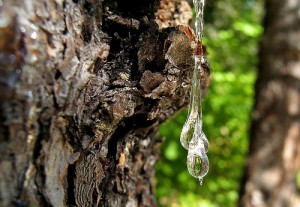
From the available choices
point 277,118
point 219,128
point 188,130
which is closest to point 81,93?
point 188,130

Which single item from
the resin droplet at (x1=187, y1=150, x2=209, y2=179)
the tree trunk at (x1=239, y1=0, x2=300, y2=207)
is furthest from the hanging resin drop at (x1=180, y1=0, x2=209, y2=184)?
the tree trunk at (x1=239, y1=0, x2=300, y2=207)

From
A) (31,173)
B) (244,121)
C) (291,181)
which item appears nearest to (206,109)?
(244,121)

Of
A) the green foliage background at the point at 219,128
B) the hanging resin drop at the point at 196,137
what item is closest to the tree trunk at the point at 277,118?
the green foliage background at the point at 219,128

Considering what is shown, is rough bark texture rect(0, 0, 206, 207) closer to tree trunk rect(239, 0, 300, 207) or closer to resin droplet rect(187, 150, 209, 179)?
resin droplet rect(187, 150, 209, 179)

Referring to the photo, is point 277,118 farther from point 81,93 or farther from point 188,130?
point 81,93

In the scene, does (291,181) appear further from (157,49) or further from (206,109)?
(157,49)

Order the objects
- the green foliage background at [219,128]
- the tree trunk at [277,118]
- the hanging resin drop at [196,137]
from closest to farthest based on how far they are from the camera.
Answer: the hanging resin drop at [196,137] → the green foliage background at [219,128] → the tree trunk at [277,118]

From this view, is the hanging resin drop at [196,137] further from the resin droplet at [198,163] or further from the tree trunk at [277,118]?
the tree trunk at [277,118]
